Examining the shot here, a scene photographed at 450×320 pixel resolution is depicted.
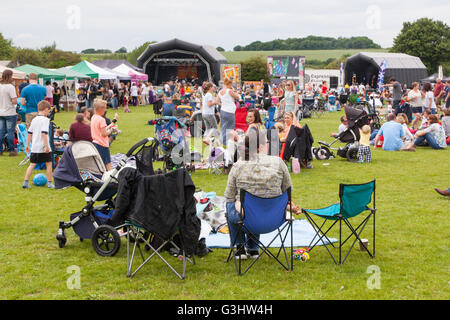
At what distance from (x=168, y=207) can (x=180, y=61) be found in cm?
4276

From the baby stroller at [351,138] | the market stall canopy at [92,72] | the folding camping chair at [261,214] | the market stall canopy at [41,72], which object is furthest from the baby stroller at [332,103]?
the folding camping chair at [261,214]

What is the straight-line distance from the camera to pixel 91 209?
18.2ft

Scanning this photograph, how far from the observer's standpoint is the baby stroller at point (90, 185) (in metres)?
5.43

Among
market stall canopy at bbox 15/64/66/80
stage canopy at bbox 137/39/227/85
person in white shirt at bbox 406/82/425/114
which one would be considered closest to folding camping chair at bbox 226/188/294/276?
person in white shirt at bbox 406/82/425/114

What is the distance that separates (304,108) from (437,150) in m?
9.66

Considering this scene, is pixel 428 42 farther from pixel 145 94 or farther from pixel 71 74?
pixel 71 74

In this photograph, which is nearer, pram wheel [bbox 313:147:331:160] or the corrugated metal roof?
pram wheel [bbox 313:147:331:160]

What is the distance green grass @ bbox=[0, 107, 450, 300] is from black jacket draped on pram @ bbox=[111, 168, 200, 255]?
0.44 metres

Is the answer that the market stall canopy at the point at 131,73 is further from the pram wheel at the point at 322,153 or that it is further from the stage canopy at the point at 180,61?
the pram wheel at the point at 322,153

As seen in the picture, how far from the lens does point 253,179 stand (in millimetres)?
4828

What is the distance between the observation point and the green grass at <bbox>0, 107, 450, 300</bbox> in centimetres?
428

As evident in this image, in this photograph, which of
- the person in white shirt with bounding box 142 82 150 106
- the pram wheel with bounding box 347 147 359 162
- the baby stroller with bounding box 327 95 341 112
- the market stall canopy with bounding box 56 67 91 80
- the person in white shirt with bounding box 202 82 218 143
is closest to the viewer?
the pram wheel with bounding box 347 147 359 162

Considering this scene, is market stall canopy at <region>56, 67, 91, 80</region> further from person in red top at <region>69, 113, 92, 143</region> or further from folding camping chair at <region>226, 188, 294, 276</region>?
folding camping chair at <region>226, 188, 294, 276</region>
